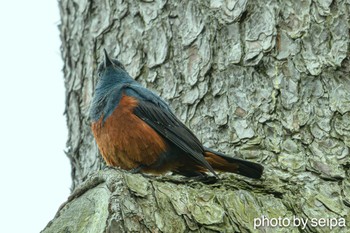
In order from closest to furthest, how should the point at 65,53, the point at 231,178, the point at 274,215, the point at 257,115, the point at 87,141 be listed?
the point at 274,215
the point at 231,178
the point at 257,115
the point at 87,141
the point at 65,53

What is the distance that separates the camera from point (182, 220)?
3.72m

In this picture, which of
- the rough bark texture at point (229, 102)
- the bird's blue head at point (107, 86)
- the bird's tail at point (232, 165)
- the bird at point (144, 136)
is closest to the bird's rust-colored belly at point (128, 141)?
the bird at point (144, 136)

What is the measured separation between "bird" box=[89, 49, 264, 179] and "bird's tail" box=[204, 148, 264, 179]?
26mm

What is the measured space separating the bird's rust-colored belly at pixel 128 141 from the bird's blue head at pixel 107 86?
0.13 metres

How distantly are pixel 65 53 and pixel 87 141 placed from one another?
0.90 meters

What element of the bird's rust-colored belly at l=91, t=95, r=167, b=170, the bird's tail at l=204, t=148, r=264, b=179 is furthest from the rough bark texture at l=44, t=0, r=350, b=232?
the bird's rust-colored belly at l=91, t=95, r=167, b=170

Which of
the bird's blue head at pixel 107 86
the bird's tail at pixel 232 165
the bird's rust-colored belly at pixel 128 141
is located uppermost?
the bird's blue head at pixel 107 86

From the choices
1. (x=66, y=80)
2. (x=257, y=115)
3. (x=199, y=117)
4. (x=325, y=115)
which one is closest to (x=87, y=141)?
(x=66, y=80)

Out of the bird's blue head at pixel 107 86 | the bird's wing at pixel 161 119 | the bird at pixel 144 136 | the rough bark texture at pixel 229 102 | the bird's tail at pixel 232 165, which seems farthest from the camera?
the bird's blue head at pixel 107 86

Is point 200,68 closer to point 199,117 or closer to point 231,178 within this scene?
point 199,117

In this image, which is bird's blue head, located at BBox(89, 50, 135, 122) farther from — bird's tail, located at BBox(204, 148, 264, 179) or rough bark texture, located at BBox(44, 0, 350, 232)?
bird's tail, located at BBox(204, 148, 264, 179)

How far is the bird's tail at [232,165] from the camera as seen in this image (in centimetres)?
439

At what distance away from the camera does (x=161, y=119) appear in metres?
5.06

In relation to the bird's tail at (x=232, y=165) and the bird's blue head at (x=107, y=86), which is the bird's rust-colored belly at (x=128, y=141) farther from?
the bird's tail at (x=232, y=165)
